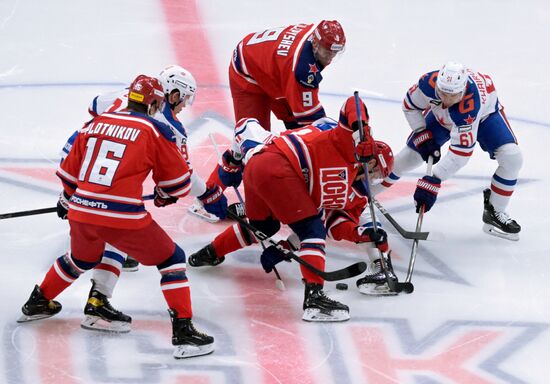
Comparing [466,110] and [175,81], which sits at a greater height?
[175,81]

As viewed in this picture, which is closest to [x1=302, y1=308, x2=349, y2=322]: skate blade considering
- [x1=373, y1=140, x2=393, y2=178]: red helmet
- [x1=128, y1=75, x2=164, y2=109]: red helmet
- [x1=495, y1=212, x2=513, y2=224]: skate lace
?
[x1=373, y1=140, x2=393, y2=178]: red helmet

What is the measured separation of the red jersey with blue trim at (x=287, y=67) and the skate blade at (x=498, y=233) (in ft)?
3.23

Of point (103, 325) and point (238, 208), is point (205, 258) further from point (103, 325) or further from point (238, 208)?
point (103, 325)

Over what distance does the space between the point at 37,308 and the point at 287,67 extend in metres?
1.70

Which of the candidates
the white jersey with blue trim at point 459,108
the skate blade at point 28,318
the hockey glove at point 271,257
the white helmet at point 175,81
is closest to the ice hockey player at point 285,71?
the white jersey with blue trim at point 459,108

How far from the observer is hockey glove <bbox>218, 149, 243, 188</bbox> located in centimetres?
521

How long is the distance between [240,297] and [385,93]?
109 inches

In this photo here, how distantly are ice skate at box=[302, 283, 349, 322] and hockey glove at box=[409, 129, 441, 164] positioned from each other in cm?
127

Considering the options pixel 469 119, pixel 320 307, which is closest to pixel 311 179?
pixel 320 307

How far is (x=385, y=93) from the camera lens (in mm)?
7000

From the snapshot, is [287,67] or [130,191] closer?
[130,191]

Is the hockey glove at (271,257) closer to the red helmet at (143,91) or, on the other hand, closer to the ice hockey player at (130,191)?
the ice hockey player at (130,191)

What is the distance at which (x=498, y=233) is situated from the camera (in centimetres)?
535

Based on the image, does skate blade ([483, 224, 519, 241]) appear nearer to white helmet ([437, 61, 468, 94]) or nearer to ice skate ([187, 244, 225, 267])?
white helmet ([437, 61, 468, 94])
